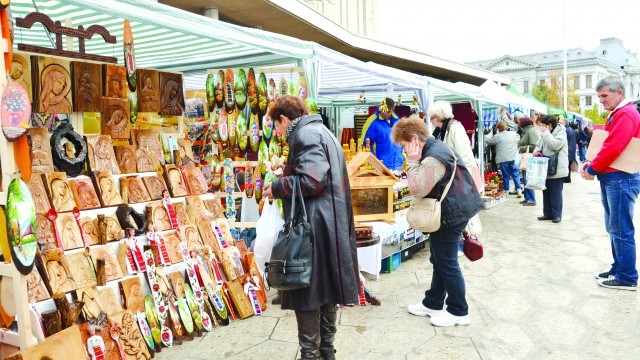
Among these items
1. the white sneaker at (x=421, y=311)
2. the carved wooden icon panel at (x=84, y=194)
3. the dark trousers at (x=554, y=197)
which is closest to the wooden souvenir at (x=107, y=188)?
the carved wooden icon panel at (x=84, y=194)

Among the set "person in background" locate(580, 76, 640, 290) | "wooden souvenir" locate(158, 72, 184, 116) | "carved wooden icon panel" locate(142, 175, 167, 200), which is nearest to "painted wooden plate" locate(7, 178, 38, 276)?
"carved wooden icon panel" locate(142, 175, 167, 200)

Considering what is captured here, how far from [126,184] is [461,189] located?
230 cm

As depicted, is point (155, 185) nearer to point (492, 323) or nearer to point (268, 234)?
point (268, 234)

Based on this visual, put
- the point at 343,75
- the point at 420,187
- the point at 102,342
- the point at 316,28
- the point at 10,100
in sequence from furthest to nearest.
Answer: the point at 316,28, the point at 343,75, the point at 420,187, the point at 102,342, the point at 10,100

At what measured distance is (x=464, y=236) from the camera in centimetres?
359

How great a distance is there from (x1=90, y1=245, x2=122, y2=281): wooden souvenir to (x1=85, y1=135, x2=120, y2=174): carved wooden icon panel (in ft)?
1.72

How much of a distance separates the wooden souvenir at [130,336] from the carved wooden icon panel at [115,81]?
1.42 meters

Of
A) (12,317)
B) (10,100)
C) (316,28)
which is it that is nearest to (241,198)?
(12,317)

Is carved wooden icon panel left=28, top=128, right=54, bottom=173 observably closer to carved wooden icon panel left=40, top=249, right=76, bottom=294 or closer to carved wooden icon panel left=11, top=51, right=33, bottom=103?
carved wooden icon panel left=11, top=51, right=33, bottom=103

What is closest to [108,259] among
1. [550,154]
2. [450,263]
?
[450,263]

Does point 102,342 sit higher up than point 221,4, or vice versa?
point 221,4

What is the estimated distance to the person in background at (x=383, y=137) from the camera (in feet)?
21.7

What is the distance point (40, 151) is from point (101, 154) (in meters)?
0.40

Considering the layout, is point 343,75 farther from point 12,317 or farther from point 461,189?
point 12,317
